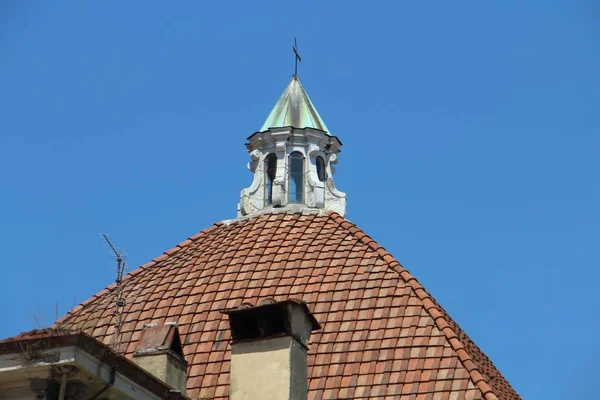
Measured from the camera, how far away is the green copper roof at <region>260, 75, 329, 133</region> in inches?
1494

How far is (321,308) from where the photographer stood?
1264 inches

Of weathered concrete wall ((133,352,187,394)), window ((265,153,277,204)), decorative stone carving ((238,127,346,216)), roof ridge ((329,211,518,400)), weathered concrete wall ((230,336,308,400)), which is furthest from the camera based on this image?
window ((265,153,277,204))

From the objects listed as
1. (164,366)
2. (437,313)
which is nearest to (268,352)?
(164,366)

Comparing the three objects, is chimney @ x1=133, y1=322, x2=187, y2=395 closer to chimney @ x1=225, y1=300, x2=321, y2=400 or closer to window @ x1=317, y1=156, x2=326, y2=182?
chimney @ x1=225, y1=300, x2=321, y2=400

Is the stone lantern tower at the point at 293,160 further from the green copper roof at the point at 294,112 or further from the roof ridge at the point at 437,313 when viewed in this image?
the roof ridge at the point at 437,313

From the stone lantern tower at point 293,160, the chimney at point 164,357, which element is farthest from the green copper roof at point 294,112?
the chimney at point 164,357

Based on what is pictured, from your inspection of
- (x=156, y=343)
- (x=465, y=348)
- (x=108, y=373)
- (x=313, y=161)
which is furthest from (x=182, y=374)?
(x=313, y=161)

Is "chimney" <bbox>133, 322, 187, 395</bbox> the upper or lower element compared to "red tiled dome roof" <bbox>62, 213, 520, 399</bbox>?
lower

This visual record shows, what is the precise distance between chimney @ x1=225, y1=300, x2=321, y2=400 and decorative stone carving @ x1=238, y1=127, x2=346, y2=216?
1375 cm

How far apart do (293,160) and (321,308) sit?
20.6 feet

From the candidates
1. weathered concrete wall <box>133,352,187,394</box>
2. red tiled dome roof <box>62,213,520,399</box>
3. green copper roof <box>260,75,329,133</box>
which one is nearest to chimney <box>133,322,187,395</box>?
weathered concrete wall <box>133,352,187,394</box>

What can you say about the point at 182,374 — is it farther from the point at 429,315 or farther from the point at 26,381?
the point at 429,315

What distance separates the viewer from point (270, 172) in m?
38.0

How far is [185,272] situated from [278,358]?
38.9ft
